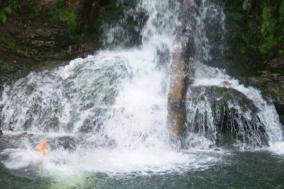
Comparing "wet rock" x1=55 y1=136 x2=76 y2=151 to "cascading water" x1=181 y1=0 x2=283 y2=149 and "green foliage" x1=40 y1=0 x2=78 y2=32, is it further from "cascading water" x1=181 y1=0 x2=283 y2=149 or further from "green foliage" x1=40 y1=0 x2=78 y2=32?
"green foliage" x1=40 y1=0 x2=78 y2=32

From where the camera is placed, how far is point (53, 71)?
1092cm

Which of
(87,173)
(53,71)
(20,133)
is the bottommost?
(87,173)

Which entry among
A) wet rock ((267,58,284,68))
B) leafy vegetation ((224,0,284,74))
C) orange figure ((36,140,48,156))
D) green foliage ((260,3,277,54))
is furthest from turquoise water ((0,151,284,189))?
green foliage ((260,3,277,54))

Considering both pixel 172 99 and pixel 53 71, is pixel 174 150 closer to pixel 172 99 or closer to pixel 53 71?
pixel 172 99

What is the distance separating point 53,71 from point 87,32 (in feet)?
6.31

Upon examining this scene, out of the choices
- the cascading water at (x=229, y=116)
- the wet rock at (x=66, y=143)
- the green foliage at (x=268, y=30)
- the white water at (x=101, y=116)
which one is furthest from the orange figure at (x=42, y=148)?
the green foliage at (x=268, y=30)

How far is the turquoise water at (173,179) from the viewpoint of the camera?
294 inches

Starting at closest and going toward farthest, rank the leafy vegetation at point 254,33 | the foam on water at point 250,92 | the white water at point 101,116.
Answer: the white water at point 101,116 < the foam on water at point 250,92 < the leafy vegetation at point 254,33

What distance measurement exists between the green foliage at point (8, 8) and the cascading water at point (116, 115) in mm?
1870

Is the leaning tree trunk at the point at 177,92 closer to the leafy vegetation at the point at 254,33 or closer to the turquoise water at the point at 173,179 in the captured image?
the turquoise water at the point at 173,179

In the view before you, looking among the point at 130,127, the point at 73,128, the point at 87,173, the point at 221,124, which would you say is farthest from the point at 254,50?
the point at 87,173

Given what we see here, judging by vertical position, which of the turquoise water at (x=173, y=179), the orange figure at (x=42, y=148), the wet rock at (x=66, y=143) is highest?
the wet rock at (x=66, y=143)

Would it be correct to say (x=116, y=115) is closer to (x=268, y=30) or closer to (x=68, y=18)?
(x=68, y=18)

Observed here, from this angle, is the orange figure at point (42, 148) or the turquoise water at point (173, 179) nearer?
the turquoise water at point (173, 179)
